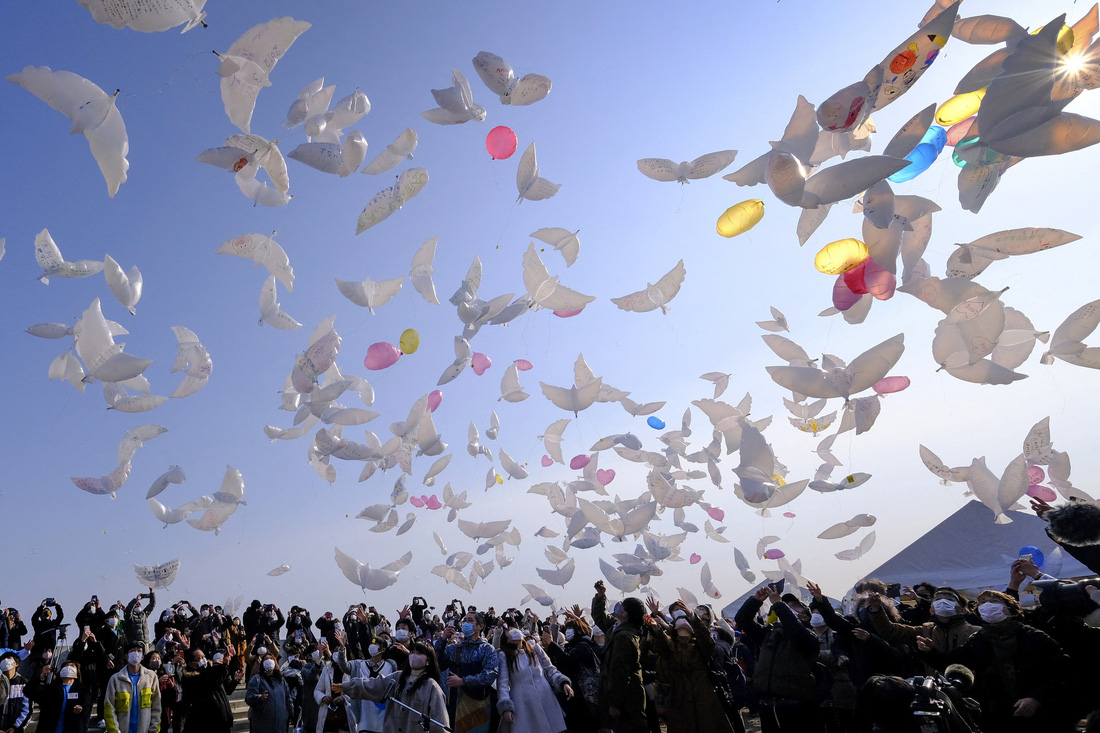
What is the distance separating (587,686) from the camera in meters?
5.16

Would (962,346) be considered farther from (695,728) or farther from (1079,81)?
(695,728)

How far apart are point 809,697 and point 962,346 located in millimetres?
2737

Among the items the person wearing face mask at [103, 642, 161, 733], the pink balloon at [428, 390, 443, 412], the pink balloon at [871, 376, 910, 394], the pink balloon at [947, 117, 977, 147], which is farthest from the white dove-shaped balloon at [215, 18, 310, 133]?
the pink balloon at [871, 376, 910, 394]

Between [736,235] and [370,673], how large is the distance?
409 cm

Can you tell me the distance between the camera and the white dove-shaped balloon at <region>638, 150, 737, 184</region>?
5199 millimetres

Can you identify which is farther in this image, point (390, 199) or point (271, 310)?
point (271, 310)

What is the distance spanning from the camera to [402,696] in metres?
4.20

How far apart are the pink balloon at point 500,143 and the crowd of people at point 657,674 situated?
3.58 metres

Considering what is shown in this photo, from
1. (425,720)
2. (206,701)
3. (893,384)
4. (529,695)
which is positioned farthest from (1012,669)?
(206,701)

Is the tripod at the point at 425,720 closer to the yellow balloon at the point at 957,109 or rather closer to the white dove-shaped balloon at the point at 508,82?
the white dove-shaped balloon at the point at 508,82

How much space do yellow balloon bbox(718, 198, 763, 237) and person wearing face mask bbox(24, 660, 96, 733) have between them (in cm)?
664

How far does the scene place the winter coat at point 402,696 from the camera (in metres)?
4.14

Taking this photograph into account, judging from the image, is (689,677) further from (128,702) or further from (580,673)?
(128,702)

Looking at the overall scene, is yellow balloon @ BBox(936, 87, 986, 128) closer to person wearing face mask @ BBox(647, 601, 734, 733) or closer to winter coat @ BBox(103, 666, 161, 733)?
person wearing face mask @ BBox(647, 601, 734, 733)
